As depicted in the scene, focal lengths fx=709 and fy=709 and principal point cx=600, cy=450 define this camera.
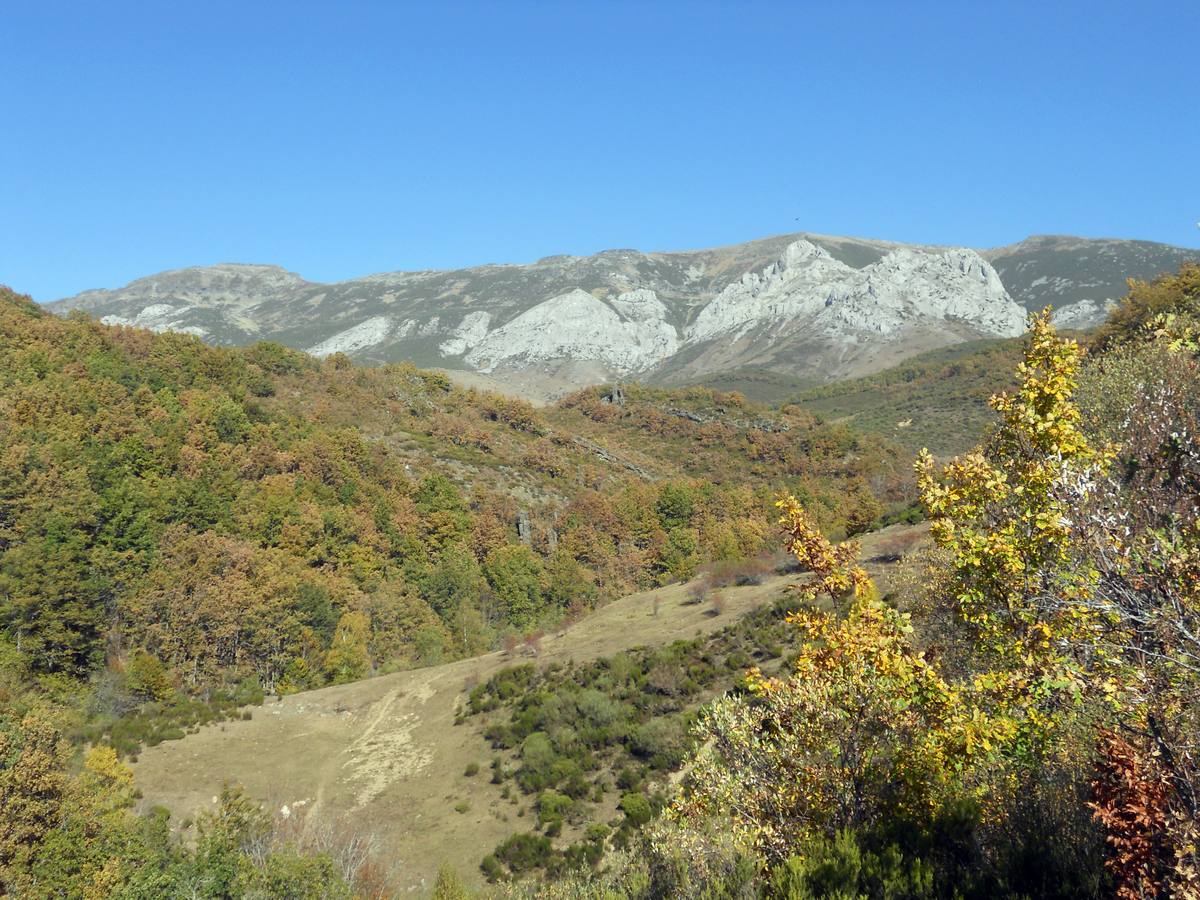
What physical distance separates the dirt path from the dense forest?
2.39 meters

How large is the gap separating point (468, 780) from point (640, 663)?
11.7 meters

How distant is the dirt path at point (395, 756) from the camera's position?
28797mm

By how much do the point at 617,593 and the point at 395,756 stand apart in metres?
42.2

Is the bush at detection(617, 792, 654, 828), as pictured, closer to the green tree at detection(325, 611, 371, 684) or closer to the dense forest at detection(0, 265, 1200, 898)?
the dense forest at detection(0, 265, 1200, 898)

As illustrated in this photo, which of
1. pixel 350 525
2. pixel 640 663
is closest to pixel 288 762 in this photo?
pixel 640 663

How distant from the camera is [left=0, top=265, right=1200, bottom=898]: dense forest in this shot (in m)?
6.57

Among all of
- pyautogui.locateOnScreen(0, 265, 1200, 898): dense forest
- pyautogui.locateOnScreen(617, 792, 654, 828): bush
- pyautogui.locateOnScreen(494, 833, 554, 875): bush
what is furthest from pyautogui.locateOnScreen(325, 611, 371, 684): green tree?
pyautogui.locateOnScreen(617, 792, 654, 828): bush

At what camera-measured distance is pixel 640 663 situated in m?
40.7

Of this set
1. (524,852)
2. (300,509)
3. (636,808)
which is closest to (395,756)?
(524,852)

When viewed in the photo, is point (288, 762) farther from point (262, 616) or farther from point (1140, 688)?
point (1140, 688)

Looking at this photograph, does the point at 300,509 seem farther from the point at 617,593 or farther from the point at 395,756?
the point at 395,756

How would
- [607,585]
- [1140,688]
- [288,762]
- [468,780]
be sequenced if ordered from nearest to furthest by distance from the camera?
[1140,688]
[468,780]
[288,762]
[607,585]

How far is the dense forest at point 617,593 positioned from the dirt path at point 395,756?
2392 mm

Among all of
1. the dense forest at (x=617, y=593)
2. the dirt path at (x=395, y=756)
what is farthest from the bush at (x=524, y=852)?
the dirt path at (x=395, y=756)
